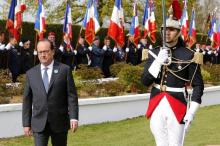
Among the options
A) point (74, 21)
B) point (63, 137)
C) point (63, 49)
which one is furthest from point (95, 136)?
point (74, 21)

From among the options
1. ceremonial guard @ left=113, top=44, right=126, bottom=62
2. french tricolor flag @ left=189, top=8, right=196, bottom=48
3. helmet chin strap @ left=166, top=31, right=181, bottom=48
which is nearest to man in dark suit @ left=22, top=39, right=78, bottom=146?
helmet chin strap @ left=166, top=31, right=181, bottom=48

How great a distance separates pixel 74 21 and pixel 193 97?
27.1m

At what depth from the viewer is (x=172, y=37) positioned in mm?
5934

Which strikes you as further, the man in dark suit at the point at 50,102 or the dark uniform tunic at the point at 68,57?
the dark uniform tunic at the point at 68,57

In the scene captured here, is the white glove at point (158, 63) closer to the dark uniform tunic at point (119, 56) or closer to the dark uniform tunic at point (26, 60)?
the dark uniform tunic at point (26, 60)

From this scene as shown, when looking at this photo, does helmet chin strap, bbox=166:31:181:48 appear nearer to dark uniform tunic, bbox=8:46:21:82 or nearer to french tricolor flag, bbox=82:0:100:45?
dark uniform tunic, bbox=8:46:21:82

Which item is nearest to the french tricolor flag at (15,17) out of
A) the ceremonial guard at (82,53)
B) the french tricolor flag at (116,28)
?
the ceremonial guard at (82,53)

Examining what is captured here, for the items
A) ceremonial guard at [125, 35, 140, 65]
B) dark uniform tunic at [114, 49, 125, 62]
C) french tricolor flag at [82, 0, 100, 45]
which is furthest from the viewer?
ceremonial guard at [125, 35, 140, 65]

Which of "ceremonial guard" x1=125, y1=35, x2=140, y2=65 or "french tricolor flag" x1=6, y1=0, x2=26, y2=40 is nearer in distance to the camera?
"french tricolor flag" x1=6, y1=0, x2=26, y2=40

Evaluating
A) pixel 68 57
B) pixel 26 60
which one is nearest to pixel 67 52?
pixel 68 57

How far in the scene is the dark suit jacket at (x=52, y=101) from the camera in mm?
5969

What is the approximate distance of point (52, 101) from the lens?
5.98 metres

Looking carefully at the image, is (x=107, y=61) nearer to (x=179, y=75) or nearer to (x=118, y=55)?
(x=118, y=55)

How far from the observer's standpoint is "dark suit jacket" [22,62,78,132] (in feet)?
19.6
